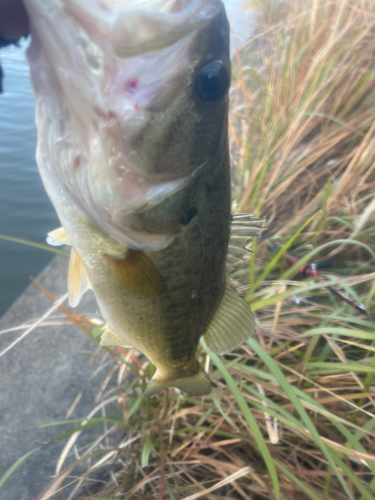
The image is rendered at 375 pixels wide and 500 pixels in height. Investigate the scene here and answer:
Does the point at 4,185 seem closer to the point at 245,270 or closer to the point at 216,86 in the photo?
the point at 245,270

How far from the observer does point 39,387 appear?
1.58 metres

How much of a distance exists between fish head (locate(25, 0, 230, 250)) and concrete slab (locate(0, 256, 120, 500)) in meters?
0.86

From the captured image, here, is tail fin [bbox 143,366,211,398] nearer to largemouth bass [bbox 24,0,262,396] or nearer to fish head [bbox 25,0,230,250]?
largemouth bass [bbox 24,0,262,396]

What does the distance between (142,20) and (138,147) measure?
179 mm

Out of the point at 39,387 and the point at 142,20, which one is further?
the point at 39,387

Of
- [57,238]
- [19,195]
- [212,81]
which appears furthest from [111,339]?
[19,195]

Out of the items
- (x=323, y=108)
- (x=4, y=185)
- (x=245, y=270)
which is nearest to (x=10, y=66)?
(x=4, y=185)

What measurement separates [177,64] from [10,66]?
15.4 ft

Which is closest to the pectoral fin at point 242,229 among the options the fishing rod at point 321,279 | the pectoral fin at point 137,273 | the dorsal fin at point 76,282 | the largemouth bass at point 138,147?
the largemouth bass at point 138,147

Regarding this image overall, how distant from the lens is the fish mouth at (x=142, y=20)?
18.2 inches

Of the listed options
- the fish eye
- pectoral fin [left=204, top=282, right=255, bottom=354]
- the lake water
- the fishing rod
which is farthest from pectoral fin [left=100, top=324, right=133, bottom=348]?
the lake water

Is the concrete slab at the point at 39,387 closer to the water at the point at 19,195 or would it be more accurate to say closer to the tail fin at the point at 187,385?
the tail fin at the point at 187,385

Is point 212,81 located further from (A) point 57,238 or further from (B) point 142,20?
(A) point 57,238

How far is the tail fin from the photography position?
3.03ft
